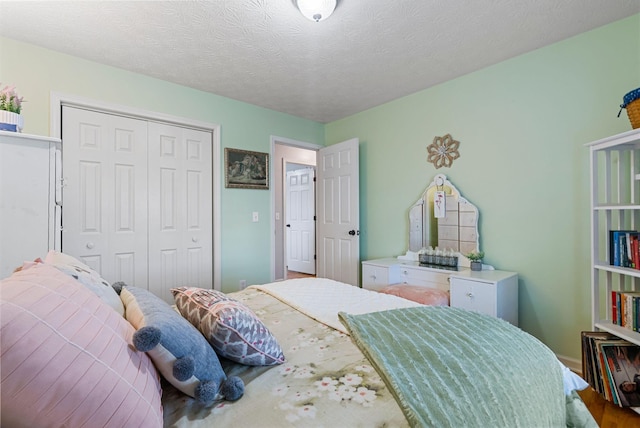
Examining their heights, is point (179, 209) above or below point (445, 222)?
above

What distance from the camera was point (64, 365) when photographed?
23.4 inches

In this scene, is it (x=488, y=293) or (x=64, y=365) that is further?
(x=488, y=293)

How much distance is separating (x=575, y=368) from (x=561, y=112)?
193 centimetres

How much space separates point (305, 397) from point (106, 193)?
8.67 ft

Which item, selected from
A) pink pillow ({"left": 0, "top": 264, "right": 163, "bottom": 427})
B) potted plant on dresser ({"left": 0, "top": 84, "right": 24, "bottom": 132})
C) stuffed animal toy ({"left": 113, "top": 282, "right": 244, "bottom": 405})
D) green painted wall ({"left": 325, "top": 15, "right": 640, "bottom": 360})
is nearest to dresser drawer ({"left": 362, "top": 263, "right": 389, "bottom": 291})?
green painted wall ({"left": 325, "top": 15, "right": 640, "bottom": 360})

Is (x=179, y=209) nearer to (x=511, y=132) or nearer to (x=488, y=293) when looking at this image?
(x=488, y=293)

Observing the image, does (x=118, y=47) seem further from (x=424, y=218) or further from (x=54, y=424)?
(x=424, y=218)

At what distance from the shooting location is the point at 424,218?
3.12m

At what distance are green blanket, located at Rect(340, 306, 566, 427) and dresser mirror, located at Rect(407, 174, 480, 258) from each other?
161 centimetres

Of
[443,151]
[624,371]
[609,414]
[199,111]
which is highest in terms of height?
[199,111]

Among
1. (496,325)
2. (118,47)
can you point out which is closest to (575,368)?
(496,325)

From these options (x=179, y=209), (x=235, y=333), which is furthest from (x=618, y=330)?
(x=179, y=209)

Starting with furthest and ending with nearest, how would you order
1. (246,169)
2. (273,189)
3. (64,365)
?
(273,189), (246,169), (64,365)

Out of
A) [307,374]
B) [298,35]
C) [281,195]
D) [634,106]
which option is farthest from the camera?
[281,195]
